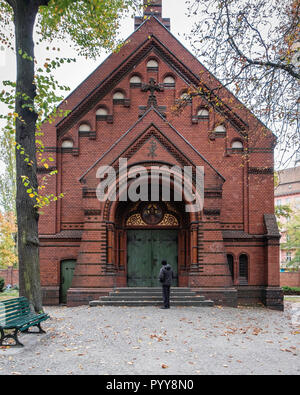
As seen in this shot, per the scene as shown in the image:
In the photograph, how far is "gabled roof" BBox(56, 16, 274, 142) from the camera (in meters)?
18.2

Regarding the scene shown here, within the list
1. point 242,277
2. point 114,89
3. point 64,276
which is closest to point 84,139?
point 114,89

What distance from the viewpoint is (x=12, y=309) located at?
8.66 m

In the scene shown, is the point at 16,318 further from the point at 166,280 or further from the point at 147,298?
the point at 147,298

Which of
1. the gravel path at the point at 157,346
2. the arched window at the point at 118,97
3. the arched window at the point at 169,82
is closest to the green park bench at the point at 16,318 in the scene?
the gravel path at the point at 157,346

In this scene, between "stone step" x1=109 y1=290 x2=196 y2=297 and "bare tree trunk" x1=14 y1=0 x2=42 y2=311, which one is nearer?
"bare tree trunk" x1=14 y1=0 x2=42 y2=311

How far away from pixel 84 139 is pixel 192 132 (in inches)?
182

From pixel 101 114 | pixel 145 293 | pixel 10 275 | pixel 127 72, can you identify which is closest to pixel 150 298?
pixel 145 293

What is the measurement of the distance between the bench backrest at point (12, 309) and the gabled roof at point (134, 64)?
10.2 meters

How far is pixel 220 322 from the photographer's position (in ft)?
38.0

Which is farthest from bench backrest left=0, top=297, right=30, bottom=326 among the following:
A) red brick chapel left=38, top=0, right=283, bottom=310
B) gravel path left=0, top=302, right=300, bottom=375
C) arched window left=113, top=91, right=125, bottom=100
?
arched window left=113, top=91, right=125, bottom=100

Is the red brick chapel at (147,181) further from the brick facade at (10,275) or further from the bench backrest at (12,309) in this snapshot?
the brick facade at (10,275)

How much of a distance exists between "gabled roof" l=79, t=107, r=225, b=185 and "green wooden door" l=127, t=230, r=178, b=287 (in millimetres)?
3403

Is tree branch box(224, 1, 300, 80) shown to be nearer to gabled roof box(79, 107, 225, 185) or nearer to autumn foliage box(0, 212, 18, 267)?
gabled roof box(79, 107, 225, 185)

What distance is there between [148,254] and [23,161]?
27.5 feet
